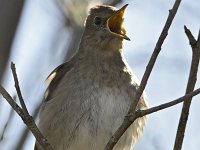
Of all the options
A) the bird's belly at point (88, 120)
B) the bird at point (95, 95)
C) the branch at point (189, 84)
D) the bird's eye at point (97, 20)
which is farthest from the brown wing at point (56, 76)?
the branch at point (189, 84)

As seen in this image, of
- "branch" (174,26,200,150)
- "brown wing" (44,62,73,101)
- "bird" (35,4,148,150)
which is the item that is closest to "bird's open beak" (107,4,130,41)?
"bird" (35,4,148,150)

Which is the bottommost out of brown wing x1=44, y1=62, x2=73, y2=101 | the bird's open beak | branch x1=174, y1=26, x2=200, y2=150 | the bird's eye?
branch x1=174, y1=26, x2=200, y2=150

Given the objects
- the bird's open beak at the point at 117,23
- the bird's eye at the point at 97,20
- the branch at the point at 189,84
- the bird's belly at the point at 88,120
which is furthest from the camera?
the bird's eye at the point at 97,20

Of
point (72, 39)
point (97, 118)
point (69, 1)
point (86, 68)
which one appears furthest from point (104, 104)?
point (69, 1)

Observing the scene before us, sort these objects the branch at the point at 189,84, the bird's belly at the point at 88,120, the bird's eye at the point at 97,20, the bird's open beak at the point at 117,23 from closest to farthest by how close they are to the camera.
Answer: the branch at the point at 189,84 → the bird's belly at the point at 88,120 → the bird's open beak at the point at 117,23 → the bird's eye at the point at 97,20

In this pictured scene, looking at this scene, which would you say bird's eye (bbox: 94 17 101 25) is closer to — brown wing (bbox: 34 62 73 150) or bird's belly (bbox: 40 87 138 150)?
brown wing (bbox: 34 62 73 150)

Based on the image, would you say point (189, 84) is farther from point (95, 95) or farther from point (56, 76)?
point (56, 76)

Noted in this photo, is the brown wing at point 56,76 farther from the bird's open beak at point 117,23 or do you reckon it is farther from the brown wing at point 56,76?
the bird's open beak at point 117,23

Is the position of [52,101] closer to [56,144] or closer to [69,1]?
[56,144]
